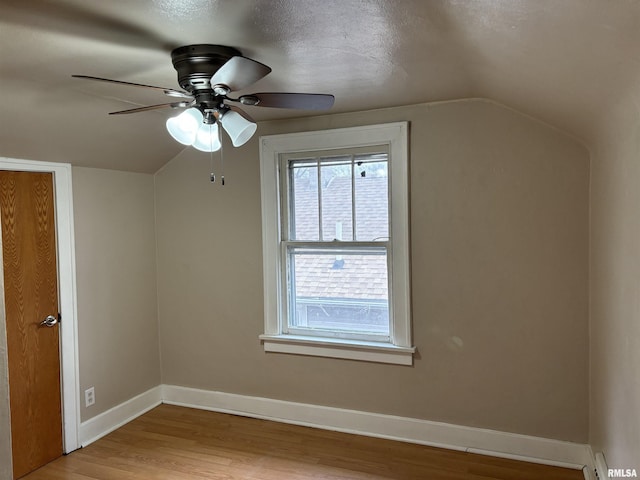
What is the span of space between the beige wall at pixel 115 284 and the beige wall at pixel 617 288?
126 inches

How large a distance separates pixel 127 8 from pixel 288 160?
2.04 meters

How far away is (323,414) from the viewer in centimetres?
356

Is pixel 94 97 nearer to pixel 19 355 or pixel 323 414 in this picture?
pixel 19 355

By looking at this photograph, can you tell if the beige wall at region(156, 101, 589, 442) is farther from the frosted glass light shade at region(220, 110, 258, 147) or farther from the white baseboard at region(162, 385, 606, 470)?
the frosted glass light shade at region(220, 110, 258, 147)

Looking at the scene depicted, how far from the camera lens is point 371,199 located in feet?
11.1

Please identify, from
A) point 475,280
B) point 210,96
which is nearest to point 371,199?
point 475,280

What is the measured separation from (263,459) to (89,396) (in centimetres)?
137

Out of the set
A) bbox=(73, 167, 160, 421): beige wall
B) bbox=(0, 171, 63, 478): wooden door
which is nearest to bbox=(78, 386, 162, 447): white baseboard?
bbox=(73, 167, 160, 421): beige wall

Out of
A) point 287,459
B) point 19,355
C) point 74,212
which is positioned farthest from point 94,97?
point 287,459

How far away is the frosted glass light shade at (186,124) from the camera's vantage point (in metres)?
2.01

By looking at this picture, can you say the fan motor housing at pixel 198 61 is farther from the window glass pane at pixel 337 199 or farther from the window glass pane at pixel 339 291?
the window glass pane at pixel 339 291

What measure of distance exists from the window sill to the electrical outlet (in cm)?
126

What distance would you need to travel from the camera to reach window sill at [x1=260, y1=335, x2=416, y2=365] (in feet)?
10.9
